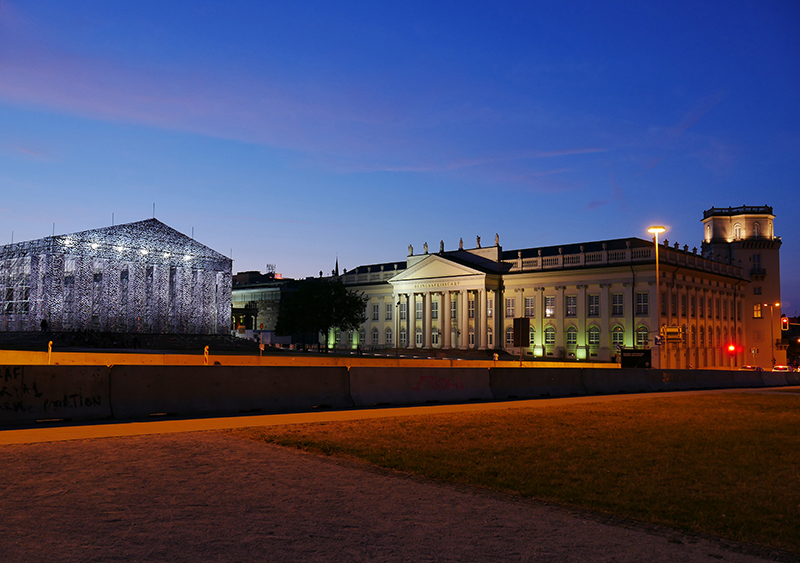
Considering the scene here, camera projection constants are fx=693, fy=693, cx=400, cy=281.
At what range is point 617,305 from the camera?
282 feet

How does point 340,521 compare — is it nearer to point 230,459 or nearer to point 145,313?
point 230,459

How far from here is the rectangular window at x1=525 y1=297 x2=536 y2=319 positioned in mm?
94250

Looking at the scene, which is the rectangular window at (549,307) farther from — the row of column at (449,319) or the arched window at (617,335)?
the arched window at (617,335)

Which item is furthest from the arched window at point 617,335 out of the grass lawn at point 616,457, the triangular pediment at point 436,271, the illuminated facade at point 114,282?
the grass lawn at point 616,457

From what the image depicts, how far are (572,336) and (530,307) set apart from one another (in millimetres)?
7348

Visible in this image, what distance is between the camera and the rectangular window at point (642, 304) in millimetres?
82938

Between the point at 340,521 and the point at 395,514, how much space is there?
2.07 ft

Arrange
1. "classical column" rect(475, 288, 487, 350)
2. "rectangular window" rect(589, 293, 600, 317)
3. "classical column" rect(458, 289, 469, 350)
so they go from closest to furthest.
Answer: "rectangular window" rect(589, 293, 600, 317) < "classical column" rect(475, 288, 487, 350) < "classical column" rect(458, 289, 469, 350)

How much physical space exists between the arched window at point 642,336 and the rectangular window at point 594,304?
5.93 metres

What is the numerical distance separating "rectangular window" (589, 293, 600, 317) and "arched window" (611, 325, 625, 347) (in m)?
3.20

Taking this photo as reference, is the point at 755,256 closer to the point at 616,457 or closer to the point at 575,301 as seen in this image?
the point at 575,301

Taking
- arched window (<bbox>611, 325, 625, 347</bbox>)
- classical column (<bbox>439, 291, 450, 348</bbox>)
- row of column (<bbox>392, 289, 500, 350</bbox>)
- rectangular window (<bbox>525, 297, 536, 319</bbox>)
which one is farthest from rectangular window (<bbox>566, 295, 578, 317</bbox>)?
classical column (<bbox>439, 291, 450, 348</bbox>)

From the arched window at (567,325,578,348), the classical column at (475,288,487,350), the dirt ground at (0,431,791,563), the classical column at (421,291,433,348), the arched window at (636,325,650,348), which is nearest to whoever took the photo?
the dirt ground at (0,431,791,563)

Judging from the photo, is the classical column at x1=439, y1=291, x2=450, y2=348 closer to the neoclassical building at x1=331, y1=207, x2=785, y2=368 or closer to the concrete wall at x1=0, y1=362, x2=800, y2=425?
the neoclassical building at x1=331, y1=207, x2=785, y2=368
